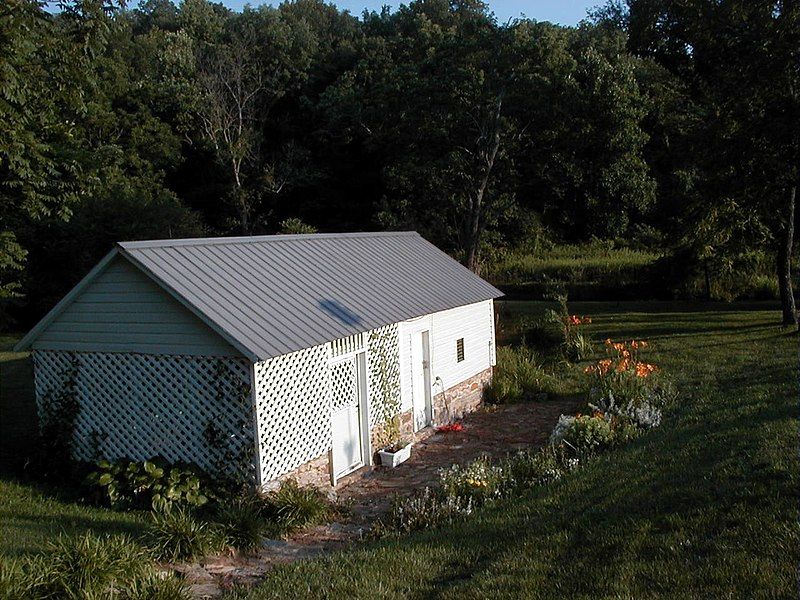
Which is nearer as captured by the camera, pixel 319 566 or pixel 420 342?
pixel 319 566

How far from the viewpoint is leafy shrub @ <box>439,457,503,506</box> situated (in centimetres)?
941

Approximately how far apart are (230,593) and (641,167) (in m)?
30.2

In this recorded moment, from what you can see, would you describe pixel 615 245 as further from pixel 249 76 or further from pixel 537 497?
pixel 537 497

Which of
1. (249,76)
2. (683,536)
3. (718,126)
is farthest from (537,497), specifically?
(249,76)

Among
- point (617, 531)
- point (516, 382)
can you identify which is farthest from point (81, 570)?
point (516, 382)

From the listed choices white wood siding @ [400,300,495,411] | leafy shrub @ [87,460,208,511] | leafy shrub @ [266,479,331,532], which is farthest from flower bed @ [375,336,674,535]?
leafy shrub @ [87,460,208,511]

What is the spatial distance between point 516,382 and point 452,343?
2.61 meters

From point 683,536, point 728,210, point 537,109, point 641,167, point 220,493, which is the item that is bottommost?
point 220,493

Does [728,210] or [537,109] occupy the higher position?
[537,109]

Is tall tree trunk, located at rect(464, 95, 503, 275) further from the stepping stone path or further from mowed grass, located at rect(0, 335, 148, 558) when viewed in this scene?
mowed grass, located at rect(0, 335, 148, 558)

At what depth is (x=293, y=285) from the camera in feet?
39.0

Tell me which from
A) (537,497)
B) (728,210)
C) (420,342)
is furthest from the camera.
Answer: (728,210)

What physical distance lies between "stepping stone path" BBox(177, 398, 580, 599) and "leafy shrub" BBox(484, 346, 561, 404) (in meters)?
0.39

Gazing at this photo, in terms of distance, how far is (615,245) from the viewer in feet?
127
